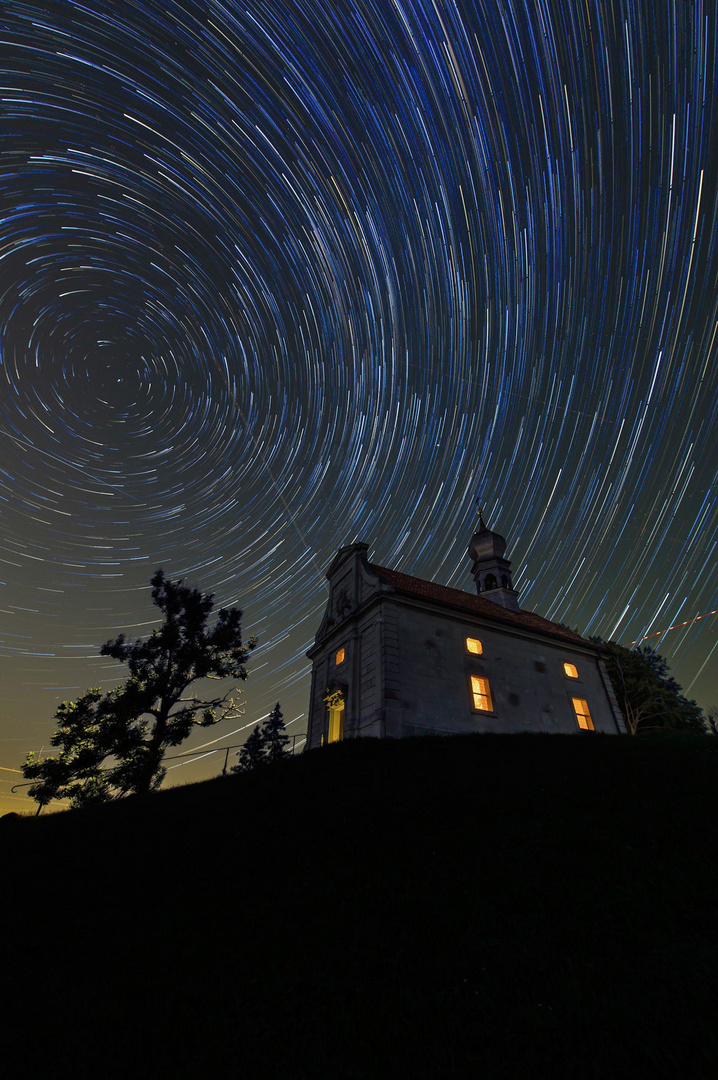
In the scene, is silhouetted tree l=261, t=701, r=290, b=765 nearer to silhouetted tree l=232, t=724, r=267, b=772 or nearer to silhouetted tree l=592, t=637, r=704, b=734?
silhouetted tree l=232, t=724, r=267, b=772

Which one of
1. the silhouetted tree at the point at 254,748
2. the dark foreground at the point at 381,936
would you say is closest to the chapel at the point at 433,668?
the dark foreground at the point at 381,936

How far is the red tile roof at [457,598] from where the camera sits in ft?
90.7

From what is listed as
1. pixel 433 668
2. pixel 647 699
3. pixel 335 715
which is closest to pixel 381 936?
pixel 433 668

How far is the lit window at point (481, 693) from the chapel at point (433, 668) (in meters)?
0.05

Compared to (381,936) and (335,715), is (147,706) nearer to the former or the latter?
(335,715)

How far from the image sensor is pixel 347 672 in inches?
1049

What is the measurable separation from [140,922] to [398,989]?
500 centimetres

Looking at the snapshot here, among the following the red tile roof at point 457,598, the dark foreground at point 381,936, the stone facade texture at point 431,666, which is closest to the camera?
the dark foreground at point 381,936

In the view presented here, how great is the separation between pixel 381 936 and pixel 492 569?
109 ft

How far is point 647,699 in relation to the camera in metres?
44.7

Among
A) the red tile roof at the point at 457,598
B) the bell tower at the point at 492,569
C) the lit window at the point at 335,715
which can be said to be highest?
the bell tower at the point at 492,569

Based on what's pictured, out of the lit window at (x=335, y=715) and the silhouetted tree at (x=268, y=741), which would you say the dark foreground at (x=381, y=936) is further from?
the silhouetted tree at (x=268, y=741)

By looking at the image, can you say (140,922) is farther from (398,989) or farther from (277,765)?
(277,765)

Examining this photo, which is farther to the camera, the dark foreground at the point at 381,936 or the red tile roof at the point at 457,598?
the red tile roof at the point at 457,598
